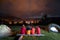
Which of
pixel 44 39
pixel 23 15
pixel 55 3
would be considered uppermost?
pixel 55 3

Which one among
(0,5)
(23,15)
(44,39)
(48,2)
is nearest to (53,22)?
(48,2)

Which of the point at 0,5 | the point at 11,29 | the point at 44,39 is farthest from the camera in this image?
the point at 0,5

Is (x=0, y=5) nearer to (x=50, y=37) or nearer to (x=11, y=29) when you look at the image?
(x=11, y=29)

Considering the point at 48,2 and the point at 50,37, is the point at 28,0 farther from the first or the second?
the point at 50,37

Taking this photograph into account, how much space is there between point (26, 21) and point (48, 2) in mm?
434

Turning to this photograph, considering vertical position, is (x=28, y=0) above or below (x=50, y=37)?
above

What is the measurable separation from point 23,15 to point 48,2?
1.38 feet

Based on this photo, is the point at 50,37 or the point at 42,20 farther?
the point at 42,20

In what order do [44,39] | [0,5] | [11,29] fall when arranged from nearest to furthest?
[44,39] → [11,29] → [0,5]

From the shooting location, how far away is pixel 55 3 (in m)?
2.42

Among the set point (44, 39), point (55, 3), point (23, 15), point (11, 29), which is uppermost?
point (55, 3)

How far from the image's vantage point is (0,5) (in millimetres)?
2365

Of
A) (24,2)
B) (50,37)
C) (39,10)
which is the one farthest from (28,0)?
(50,37)

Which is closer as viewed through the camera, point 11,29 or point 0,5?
point 11,29
